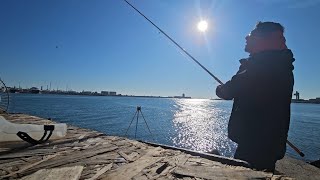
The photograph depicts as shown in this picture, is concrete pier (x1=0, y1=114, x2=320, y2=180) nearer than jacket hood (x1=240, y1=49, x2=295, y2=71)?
Yes

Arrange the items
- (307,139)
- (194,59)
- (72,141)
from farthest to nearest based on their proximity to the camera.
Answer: (307,139) < (194,59) < (72,141)

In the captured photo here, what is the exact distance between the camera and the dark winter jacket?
4027 millimetres

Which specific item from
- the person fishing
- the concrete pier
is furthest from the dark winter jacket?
the concrete pier

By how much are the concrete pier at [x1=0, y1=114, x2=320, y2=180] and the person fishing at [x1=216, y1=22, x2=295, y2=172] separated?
62 centimetres

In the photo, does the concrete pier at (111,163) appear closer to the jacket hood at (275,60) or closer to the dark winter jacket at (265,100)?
the dark winter jacket at (265,100)

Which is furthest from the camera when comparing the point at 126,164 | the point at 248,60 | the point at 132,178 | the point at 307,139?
the point at 307,139

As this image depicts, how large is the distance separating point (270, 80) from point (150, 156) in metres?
2.42

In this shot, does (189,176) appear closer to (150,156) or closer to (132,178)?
(132,178)

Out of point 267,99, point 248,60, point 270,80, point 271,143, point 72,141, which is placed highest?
point 248,60

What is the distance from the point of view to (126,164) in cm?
347

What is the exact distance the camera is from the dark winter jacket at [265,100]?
13.2ft

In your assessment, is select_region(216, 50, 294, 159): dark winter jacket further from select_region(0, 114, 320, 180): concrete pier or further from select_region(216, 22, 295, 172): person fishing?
select_region(0, 114, 320, 180): concrete pier

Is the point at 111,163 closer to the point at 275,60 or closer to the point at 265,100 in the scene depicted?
the point at 265,100

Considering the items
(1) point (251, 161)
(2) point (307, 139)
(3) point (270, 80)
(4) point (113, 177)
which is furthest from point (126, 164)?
(2) point (307, 139)
